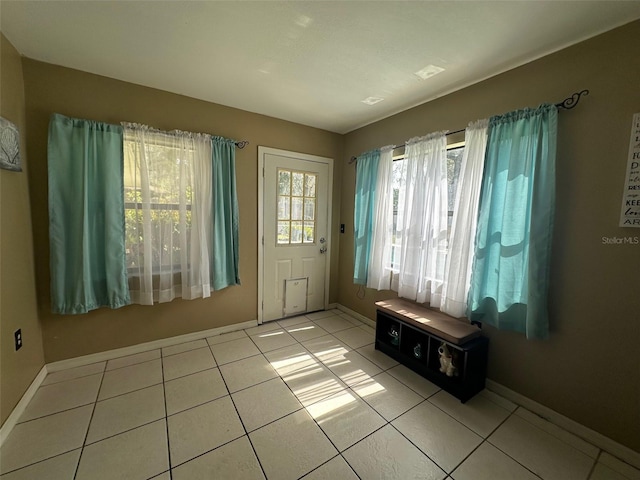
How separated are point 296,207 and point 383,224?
3.75 feet

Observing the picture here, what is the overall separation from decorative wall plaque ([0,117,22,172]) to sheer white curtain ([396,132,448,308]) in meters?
3.03

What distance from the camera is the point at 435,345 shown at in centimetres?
208

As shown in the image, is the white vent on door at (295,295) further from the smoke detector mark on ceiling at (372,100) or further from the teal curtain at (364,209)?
the smoke detector mark on ceiling at (372,100)

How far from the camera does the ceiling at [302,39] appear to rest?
1368 millimetres

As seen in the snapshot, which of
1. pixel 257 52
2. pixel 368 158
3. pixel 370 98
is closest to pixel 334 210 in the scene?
pixel 368 158

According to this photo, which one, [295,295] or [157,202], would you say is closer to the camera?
[157,202]

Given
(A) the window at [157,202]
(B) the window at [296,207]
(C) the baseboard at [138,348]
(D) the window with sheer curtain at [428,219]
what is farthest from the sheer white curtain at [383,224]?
(A) the window at [157,202]

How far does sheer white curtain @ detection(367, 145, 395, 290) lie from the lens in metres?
2.74

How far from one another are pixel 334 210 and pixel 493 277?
213cm

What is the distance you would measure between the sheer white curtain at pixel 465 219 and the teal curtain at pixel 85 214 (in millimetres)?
2836

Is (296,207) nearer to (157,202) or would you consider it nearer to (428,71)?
(157,202)

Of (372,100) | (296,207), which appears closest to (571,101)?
(372,100)

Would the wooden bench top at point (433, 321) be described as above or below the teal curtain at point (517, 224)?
below

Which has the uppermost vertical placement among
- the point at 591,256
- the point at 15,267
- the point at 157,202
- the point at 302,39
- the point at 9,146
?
the point at 302,39
